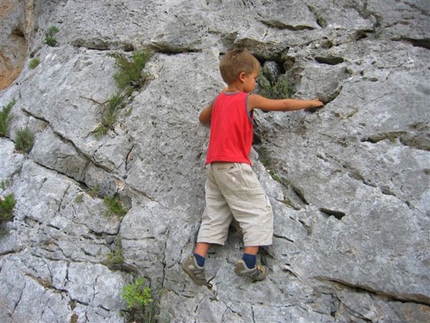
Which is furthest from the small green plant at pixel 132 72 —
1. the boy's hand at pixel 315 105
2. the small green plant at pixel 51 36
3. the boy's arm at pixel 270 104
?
the boy's hand at pixel 315 105

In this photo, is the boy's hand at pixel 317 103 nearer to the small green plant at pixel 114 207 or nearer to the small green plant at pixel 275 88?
the small green plant at pixel 275 88

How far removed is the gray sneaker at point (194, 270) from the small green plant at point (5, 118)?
3.57m

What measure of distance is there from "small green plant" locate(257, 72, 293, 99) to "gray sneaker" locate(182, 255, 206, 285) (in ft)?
7.00

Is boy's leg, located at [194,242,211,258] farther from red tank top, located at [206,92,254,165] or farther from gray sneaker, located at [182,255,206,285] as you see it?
red tank top, located at [206,92,254,165]

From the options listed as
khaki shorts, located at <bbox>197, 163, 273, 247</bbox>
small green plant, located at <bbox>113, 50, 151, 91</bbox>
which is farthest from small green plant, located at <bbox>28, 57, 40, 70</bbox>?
khaki shorts, located at <bbox>197, 163, 273, 247</bbox>

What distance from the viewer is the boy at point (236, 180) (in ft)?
12.6

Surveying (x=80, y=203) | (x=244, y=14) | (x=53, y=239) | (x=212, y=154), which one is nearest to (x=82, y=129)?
(x=80, y=203)

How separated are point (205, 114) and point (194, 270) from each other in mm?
1650

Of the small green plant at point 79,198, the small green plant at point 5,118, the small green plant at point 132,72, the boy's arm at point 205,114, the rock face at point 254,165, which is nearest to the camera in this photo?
the rock face at point 254,165

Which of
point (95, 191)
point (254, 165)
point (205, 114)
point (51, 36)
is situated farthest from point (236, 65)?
point (51, 36)

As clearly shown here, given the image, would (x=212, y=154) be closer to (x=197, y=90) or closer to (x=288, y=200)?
(x=288, y=200)

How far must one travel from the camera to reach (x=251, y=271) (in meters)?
3.79

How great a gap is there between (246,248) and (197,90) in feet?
7.06

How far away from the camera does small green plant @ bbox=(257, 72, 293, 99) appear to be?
189 inches
